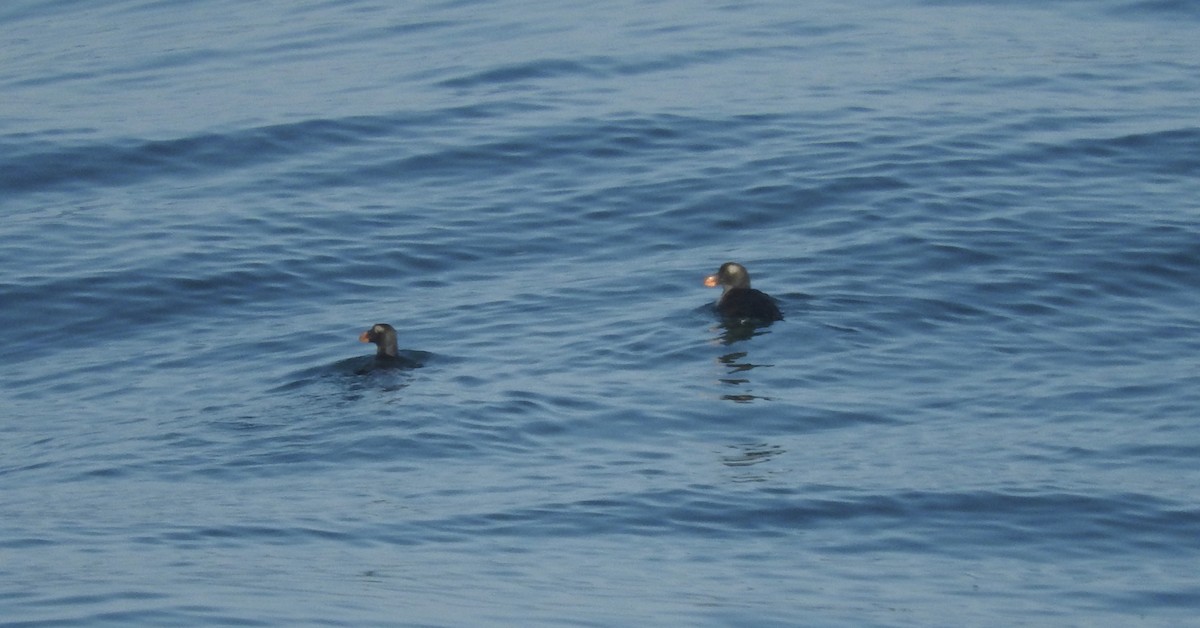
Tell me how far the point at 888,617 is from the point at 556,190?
1234 cm

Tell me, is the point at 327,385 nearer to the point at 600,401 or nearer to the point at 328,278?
the point at 600,401

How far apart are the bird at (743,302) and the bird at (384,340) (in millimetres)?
2845

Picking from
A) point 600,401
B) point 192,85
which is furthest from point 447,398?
point 192,85

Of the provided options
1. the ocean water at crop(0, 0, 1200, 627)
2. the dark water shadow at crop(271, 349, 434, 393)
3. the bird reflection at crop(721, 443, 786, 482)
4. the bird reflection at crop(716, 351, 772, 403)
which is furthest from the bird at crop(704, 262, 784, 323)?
the bird reflection at crop(721, 443, 786, 482)

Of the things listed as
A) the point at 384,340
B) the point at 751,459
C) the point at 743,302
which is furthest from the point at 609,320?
the point at 751,459

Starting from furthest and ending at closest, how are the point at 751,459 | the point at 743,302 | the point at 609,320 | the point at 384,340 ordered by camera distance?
the point at 609,320 → the point at 743,302 → the point at 384,340 → the point at 751,459

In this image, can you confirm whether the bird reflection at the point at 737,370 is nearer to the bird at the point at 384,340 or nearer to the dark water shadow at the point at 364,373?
the dark water shadow at the point at 364,373

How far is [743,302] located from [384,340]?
3.04m

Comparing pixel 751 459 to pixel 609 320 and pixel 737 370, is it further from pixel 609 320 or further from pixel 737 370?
pixel 609 320

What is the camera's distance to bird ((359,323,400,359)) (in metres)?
15.0

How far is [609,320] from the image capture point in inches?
640

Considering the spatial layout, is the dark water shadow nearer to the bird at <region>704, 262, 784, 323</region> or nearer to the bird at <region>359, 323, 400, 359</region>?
the bird at <region>359, 323, 400, 359</region>

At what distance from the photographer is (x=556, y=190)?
2134 cm

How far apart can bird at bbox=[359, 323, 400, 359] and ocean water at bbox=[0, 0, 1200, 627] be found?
382 mm
